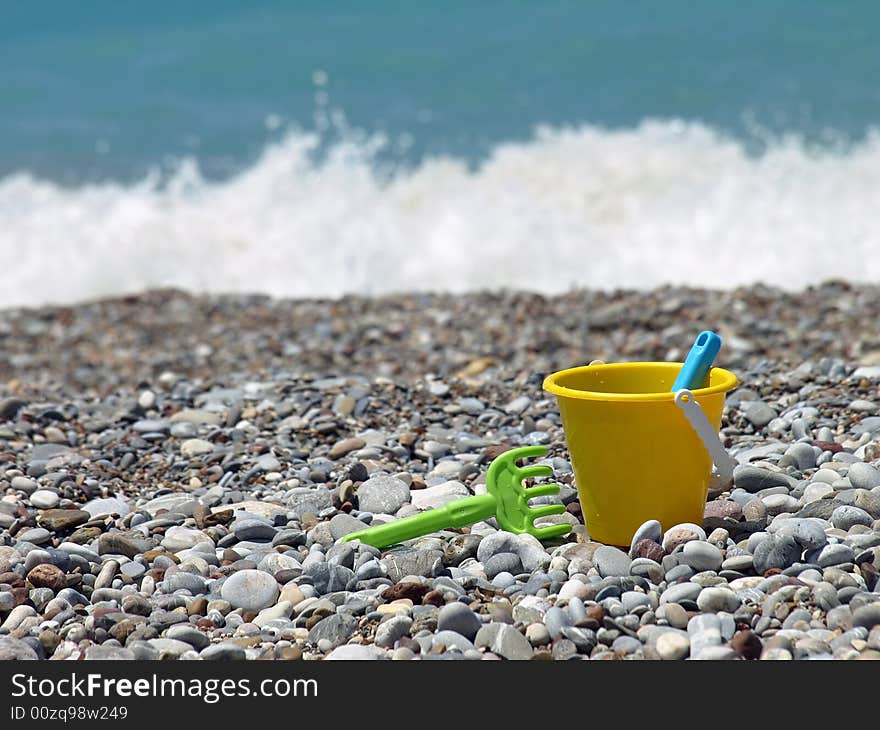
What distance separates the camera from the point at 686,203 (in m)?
9.90

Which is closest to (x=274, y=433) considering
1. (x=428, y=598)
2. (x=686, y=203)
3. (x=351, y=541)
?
(x=351, y=541)

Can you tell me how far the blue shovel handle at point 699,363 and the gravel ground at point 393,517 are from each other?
24 centimetres

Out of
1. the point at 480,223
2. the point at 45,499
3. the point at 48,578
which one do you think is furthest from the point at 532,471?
the point at 480,223

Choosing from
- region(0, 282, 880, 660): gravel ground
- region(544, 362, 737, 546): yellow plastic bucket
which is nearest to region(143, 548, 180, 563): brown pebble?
region(0, 282, 880, 660): gravel ground

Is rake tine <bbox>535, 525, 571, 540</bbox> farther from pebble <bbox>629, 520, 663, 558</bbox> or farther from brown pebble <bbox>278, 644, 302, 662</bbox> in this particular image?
brown pebble <bbox>278, 644, 302, 662</bbox>

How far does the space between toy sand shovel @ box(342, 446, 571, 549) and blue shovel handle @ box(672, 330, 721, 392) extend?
1.70ft

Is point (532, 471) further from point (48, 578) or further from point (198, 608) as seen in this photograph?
point (48, 578)

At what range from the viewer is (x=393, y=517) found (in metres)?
3.11

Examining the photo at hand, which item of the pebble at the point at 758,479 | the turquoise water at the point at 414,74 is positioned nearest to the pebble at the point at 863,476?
the pebble at the point at 758,479

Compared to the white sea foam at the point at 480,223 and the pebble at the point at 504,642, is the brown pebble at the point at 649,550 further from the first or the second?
the white sea foam at the point at 480,223

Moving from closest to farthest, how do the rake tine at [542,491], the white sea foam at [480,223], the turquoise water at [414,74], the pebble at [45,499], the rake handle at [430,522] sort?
the rake handle at [430,522] → the rake tine at [542,491] → the pebble at [45,499] → the white sea foam at [480,223] → the turquoise water at [414,74]

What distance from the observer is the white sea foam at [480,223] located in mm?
8891

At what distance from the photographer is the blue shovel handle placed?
8.70 feet

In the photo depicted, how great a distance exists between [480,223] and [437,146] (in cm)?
299
